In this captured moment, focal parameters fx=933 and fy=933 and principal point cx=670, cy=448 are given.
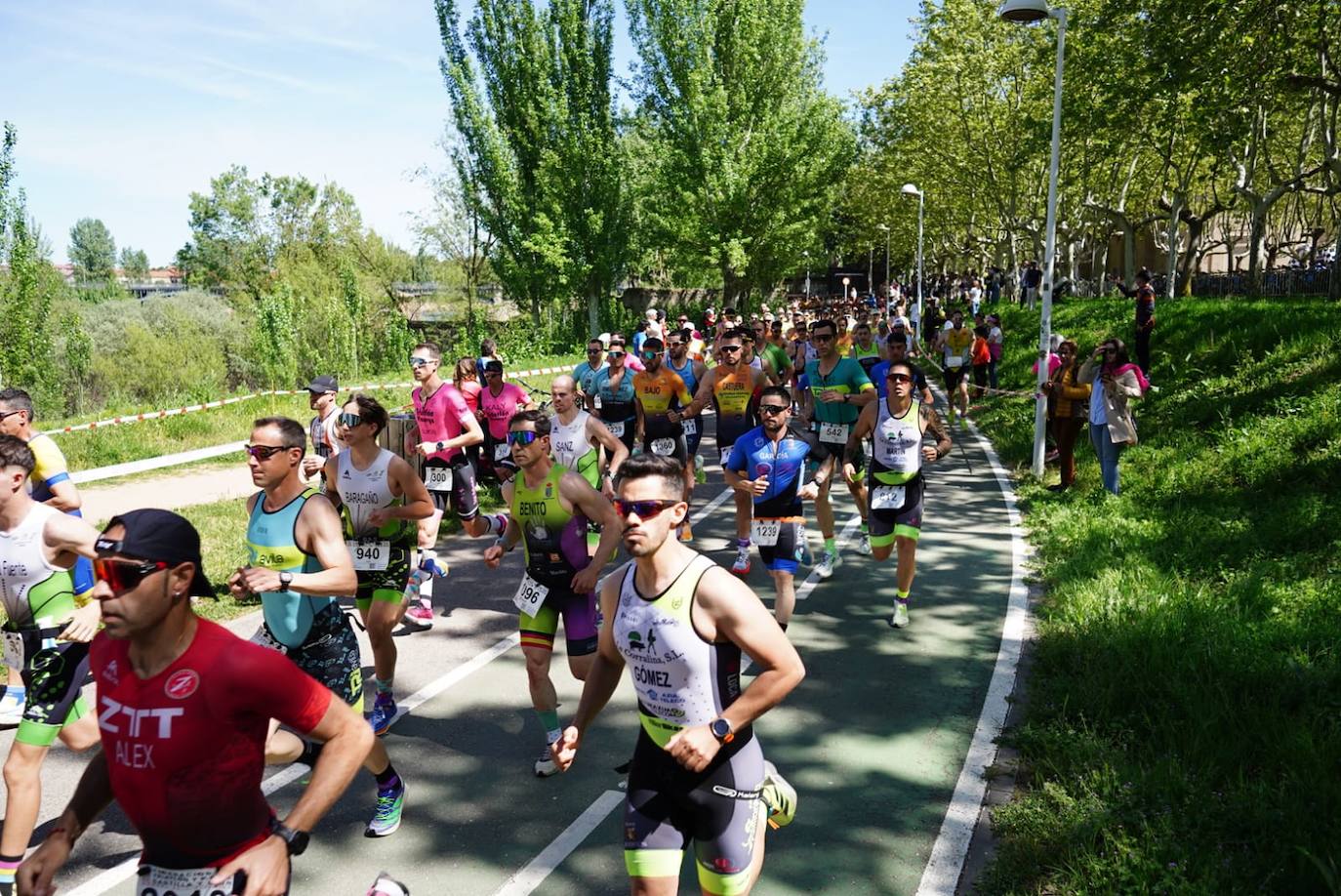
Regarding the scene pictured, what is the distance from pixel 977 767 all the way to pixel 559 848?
237 centimetres

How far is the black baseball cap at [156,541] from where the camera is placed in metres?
2.43

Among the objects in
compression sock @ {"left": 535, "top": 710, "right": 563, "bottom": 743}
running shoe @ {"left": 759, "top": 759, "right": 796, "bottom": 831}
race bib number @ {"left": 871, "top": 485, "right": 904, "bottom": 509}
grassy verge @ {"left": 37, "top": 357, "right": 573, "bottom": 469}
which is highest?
race bib number @ {"left": 871, "top": 485, "right": 904, "bottom": 509}

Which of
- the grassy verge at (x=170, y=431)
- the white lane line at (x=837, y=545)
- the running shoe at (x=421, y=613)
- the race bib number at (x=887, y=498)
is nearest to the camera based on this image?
the race bib number at (x=887, y=498)

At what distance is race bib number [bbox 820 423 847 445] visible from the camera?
980 cm

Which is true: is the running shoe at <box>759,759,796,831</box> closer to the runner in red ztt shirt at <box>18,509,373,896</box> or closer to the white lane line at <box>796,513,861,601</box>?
the runner in red ztt shirt at <box>18,509,373,896</box>

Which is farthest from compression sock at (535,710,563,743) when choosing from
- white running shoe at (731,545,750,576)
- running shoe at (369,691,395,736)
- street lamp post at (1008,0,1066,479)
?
street lamp post at (1008,0,1066,479)

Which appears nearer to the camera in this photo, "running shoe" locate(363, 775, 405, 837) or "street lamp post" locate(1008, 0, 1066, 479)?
"running shoe" locate(363, 775, 405, 837)

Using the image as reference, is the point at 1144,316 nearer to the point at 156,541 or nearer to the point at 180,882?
the point at 156,541

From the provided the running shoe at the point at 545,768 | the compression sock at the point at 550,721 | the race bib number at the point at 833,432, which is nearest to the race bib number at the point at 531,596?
the compression sock at the point at 550,721

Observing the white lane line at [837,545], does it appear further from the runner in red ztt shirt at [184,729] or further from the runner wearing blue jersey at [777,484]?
the runner in red ztt shirt at [184,729]

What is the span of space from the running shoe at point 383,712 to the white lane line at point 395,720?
0.06m

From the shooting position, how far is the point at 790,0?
3647cm

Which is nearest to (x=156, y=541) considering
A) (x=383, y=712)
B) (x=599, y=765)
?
(x=599, y=765)

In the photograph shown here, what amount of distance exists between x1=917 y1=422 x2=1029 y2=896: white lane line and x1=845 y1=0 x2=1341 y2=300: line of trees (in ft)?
33.2
